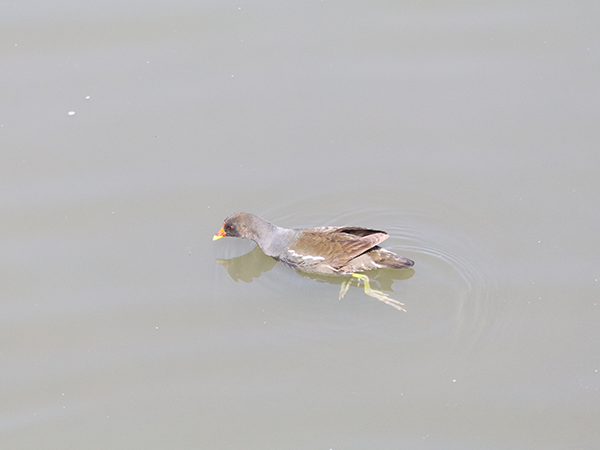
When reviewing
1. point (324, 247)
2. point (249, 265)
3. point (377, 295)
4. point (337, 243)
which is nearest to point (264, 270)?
point (249, 265)

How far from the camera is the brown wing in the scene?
19.0 ft

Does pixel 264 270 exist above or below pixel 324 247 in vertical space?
below

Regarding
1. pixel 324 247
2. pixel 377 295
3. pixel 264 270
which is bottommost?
pixel 377 295

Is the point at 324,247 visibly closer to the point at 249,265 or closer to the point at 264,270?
the point at 264,270

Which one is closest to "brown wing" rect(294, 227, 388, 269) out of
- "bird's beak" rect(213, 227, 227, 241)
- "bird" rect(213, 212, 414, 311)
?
"bird" rect(213, 212, 414, 311)

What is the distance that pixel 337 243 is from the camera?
5914mm

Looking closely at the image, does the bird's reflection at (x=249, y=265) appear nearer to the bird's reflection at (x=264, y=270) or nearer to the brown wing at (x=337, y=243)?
the bird's reflection at (x=264, y=270)

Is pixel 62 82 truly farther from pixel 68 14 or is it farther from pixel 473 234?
pixel 473 234

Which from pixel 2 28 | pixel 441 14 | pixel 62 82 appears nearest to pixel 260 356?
pixel 62 82

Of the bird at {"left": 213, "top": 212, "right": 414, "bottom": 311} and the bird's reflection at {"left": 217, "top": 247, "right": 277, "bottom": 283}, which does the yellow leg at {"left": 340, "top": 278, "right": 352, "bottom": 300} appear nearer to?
the bird at {"left": 213, "top": 212, "right": 414, "bottom": 311}

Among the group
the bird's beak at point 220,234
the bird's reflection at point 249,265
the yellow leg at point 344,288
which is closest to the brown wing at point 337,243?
the yellow leg at point 344,288

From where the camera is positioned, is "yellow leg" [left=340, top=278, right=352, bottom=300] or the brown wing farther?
"yellow leg" [left=340, top=278, right=352, bottom=300]

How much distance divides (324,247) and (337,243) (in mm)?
123

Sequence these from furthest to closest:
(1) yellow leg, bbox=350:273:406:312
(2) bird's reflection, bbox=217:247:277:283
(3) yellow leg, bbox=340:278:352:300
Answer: (2) bird's reflection, bbox=217:247:277:283
(3) yellow leg, bbox=340:278:352:300
(1) yellow leg, bbox=350:273:406:312
